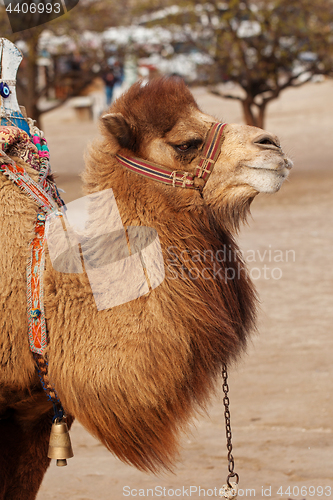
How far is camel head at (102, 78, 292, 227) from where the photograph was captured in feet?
7.68

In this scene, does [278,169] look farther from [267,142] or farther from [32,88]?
[32,88]

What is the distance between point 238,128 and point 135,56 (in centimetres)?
1349

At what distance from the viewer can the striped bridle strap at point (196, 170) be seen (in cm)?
240

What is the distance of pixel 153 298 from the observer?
7.49 ft

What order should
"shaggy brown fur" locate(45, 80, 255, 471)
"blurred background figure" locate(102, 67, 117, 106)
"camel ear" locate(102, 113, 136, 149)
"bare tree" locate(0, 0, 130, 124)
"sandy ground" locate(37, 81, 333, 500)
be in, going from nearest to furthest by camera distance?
"shaggy brown fur" locate(45, 80, 255, 471) < "camel ear" locate(102, 113, 136, 149) < "sandy ground" locate(37, 81, 333, 500) < "bare tree" locate(0, 0, 130, 124) < "blurred background figure" locate(102, 67, 117, 106)

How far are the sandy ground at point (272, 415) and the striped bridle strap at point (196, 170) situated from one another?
38cm

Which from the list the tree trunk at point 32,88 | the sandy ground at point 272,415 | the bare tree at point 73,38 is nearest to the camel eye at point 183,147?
the sandy ground at point 272,415

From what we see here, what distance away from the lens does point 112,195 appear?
2.43 m

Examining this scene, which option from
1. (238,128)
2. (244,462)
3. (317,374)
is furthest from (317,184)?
(238,128)

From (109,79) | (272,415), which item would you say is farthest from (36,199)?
(109,79)

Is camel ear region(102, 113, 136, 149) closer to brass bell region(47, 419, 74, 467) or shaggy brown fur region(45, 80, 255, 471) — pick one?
shaggy brown fur region(45, 80, 255, 471)

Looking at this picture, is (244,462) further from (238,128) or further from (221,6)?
(221,6)

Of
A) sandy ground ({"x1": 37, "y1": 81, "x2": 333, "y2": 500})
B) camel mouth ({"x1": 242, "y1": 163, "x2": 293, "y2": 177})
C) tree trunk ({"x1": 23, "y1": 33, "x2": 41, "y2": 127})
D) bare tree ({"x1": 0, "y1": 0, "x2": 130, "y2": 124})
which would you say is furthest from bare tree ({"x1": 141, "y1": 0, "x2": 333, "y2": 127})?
camel mouth ({"x1": 242, "y1": 163, "x2": 293, "y2": 177})

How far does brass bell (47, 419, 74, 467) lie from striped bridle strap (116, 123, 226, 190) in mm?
1052
